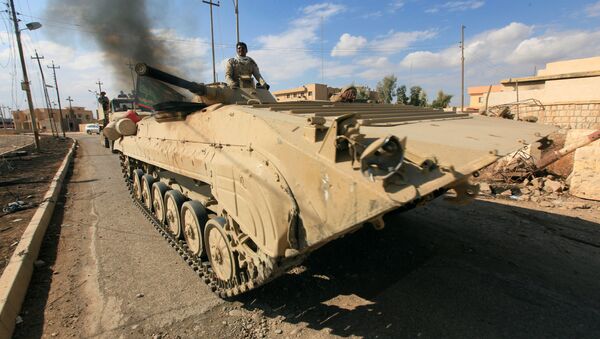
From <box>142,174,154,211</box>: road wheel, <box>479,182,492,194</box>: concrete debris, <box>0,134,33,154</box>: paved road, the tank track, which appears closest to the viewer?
the tank track

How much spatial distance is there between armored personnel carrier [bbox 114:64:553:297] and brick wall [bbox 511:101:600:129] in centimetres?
1086

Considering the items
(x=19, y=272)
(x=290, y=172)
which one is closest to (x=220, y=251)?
(x=290, y=172)

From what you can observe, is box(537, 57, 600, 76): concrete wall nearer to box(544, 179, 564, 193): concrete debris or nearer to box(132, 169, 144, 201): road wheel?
box(544, 179, 564, 193): concrete debris

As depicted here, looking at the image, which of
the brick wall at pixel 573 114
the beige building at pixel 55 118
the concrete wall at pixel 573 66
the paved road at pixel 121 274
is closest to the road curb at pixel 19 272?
the paved road at pixel 121 274

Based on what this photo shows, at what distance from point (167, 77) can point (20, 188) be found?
270 inches

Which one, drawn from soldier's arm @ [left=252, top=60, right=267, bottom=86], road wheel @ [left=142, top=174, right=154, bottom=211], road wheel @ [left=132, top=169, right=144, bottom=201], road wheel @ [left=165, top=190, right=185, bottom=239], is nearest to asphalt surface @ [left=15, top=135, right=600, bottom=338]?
road wheel @ [left=165, top=190, right=185, bottom=239]

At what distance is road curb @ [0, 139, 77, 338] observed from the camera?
10.4 feet

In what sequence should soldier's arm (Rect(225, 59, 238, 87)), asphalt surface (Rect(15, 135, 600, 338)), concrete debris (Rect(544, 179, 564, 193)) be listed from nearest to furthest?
asphalt surface (Rect(15, 135, 600, 338)), soldier's arm (Rect(225, 59, 238, 87)), concrete debris (Rect(544, 179, 564, 193))

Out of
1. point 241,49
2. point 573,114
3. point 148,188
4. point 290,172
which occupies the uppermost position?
point 241,49

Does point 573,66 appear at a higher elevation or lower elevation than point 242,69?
higher

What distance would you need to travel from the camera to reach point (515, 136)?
3.46 meters

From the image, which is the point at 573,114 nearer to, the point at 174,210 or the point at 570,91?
the point at 570,91

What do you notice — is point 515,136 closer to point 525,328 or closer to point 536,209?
point 525,328

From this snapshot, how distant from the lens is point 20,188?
8336mm
